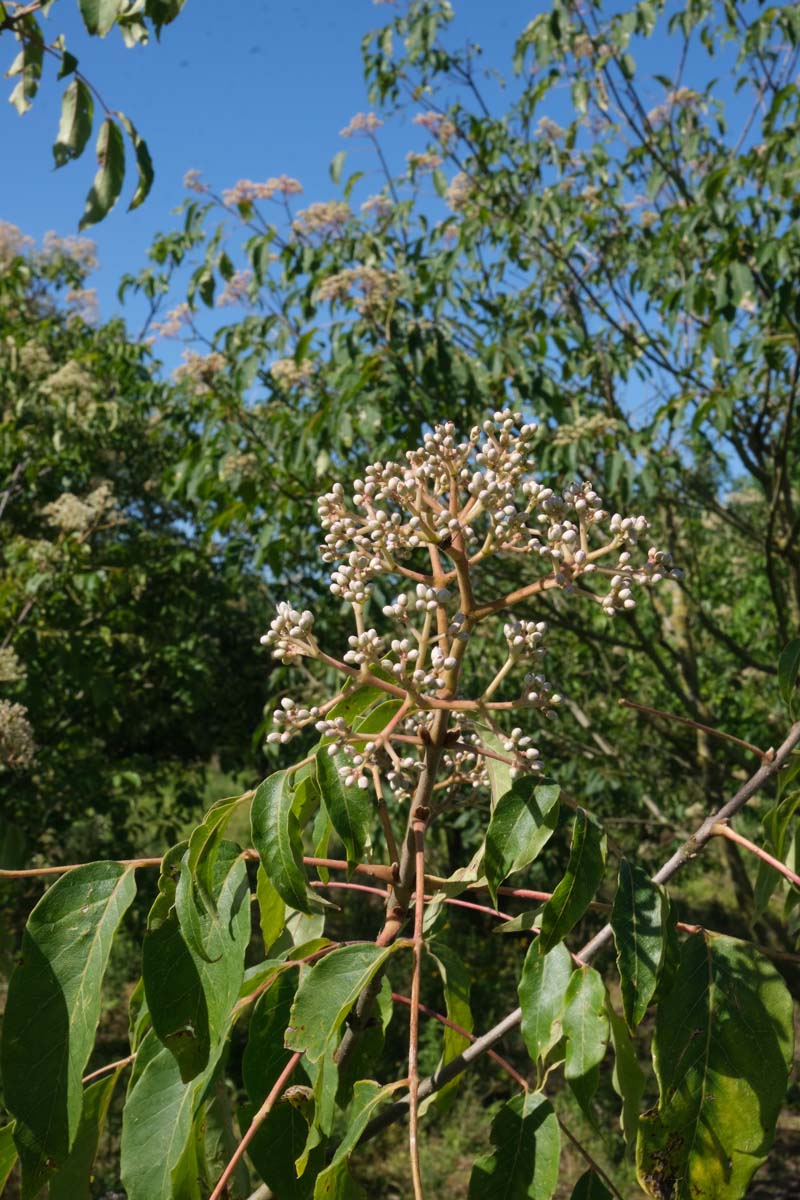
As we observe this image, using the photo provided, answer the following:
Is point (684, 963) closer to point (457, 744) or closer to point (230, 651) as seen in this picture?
point (457, 744)

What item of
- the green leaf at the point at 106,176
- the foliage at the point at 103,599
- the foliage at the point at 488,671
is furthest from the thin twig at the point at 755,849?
the foliage at the point at 103,599

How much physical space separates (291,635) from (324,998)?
1.38ft

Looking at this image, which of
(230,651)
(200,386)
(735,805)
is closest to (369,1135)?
(735,805)

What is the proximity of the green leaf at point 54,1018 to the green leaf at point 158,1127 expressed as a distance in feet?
0.26

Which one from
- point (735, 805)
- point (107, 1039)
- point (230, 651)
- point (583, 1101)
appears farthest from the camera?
point (230, 651)

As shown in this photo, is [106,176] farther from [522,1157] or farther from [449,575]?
[522,1157]

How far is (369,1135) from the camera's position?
116 cm

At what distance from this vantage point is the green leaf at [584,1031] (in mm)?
972

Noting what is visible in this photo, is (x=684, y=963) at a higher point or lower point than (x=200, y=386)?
lower

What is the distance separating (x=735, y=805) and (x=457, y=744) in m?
0.33

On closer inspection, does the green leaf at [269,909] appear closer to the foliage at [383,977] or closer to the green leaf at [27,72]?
the foliage at [383,977]

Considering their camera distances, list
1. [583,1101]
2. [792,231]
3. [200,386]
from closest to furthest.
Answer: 1. [583,1101]
2. [792,231]
3. [200,386]

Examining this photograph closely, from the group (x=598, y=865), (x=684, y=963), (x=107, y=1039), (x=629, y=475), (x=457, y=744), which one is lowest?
(x=107, y=1039)

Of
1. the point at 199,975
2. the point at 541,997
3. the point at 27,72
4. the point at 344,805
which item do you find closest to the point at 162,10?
the point at 27,72
